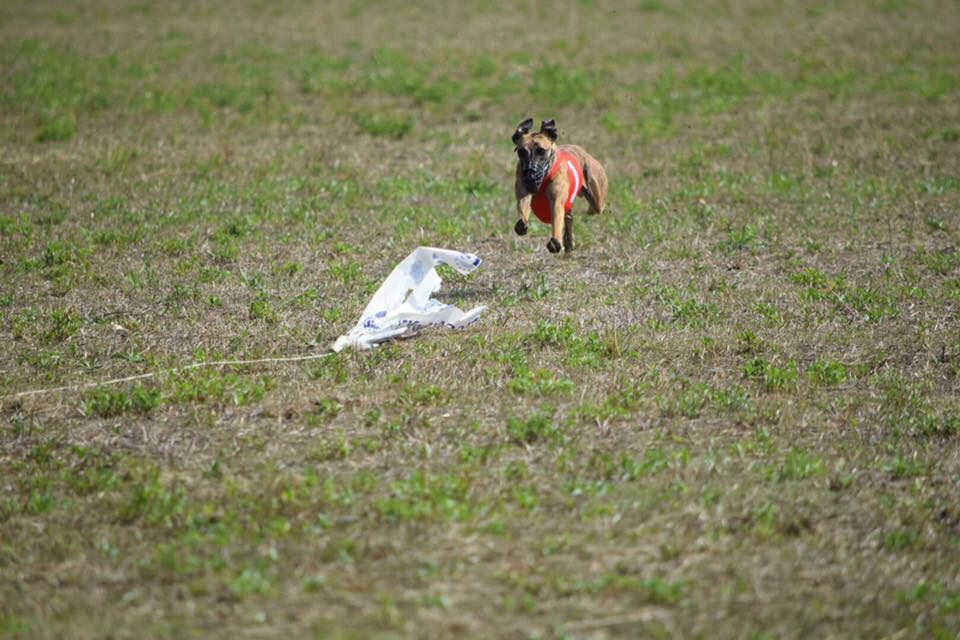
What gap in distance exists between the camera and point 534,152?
9227 millimetres

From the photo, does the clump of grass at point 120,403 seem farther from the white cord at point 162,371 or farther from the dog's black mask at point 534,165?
the dog's black mask at point 534,165

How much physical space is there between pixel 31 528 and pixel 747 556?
3.30 m

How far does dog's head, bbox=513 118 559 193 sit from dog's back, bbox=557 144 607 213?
0.79 meters

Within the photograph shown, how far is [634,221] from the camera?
11688 millimetres

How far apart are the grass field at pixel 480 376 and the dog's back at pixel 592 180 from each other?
1.62 feet

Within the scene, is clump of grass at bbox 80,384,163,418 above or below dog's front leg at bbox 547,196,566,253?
below

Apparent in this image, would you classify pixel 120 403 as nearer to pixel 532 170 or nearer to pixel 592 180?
pixel 532 170

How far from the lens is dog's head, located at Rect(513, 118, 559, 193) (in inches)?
363

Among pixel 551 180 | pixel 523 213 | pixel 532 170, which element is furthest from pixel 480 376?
pixel 551 180

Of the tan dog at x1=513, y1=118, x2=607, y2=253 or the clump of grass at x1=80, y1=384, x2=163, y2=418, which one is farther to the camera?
the tan dog at x1=513, y1=118, x2=607, y2=253

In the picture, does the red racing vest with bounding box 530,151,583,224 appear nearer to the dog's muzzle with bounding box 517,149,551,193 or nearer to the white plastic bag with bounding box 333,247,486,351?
the dog's muzzle with bounding box 517,149,551,193

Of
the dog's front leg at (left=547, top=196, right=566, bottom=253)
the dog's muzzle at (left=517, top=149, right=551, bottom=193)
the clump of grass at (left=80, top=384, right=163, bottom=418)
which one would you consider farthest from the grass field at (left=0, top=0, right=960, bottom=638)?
the dog's muzzle at (left=517, top=149, right=551, bottom=193)

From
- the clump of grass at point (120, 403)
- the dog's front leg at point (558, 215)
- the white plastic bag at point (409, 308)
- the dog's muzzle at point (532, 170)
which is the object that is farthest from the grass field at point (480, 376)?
the dog's muzzle at point (532, 170)

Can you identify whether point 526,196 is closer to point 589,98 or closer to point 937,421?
point 937,421
